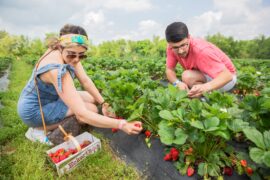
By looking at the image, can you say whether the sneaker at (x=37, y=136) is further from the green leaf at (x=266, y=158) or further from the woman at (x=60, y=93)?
the green leaf at (x=266, y=158)

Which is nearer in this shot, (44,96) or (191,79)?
(44,96)

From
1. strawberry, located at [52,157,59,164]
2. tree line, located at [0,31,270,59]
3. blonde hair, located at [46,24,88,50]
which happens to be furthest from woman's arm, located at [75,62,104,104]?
tree line, located at [0,31,270,59]

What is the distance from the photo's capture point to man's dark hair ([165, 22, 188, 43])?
2.85 m

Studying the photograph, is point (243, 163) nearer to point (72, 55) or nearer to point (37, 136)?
point (72, 55)

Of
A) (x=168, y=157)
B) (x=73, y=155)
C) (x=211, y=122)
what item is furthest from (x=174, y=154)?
(x=73, y=155)

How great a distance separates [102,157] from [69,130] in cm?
64

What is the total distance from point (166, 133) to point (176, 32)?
1.44m

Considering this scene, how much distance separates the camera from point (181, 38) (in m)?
2.88

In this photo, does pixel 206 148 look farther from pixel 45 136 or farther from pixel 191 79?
pixel 45 136

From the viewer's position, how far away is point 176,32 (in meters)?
2.84

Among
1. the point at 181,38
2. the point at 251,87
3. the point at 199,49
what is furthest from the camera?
the point at 251,87

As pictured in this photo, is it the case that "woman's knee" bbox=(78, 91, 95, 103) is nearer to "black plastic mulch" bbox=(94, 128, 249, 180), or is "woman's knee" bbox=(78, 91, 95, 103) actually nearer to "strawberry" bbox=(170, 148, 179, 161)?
"black plastic mulch" bbox=(94, 128, 249, 180)

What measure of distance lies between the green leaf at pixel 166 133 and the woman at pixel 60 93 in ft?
0.81

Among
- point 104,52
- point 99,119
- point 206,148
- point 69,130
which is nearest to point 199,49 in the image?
point 206,148
